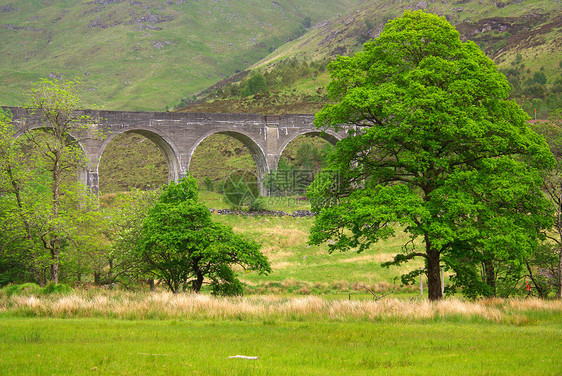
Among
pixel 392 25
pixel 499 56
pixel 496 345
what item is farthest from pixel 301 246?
pixel 499 56

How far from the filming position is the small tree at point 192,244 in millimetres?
16156

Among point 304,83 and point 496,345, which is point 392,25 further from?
point 304,83

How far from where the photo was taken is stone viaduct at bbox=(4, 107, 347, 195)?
1693 inches

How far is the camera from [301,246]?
3316cm

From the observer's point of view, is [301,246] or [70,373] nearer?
[70,373]

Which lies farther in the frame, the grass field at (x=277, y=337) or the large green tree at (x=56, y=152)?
the large green tree at (x=56, y=152)

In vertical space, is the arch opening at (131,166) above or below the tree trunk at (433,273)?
above

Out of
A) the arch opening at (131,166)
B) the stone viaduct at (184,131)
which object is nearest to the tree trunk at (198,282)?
the stone viaduct at (184,131)

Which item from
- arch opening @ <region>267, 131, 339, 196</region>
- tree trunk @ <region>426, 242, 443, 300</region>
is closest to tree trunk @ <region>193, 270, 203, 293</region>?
tree trunk @ <region>426, 242, 443, 300</region>

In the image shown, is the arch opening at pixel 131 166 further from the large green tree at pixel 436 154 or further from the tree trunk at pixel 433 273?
the tree trunk at pixel 433 273

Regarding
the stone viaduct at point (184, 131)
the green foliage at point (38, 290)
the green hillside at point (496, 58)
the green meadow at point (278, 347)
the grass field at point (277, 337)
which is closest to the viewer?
the green meadow at point (278, 347)

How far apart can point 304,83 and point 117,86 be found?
9793cm

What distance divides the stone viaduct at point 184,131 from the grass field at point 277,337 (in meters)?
30.3

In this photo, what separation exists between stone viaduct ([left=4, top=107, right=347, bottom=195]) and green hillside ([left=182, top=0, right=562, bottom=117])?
78.2 ft
